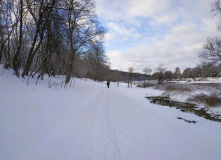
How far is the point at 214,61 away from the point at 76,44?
1853 centimetres

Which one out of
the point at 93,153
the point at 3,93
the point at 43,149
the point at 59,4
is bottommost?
the point at 93,153

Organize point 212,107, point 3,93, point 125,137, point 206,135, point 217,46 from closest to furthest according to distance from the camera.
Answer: point 125,137
point 3,93
point 206,135
point 212,107
point 217,46

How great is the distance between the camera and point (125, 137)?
3.50 m

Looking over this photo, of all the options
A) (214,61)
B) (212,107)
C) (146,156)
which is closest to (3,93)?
(146,156)

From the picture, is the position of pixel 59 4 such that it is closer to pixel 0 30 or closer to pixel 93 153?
pixel 0 30

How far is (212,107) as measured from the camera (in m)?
8.85

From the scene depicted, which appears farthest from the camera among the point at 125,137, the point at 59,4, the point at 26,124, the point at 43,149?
the point at 59,4

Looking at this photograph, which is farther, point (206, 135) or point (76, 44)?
point (76, 44)

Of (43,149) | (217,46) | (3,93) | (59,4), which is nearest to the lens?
(43,149)

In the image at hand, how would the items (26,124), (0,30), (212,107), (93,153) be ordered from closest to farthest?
(93,153), (26,124), (0,30), (212,107)

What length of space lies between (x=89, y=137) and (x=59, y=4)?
10.0m

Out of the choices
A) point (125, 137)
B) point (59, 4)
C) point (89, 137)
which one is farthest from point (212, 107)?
point (59, 4)

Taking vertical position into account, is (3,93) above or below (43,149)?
above

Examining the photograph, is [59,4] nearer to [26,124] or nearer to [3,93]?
[3,93]
